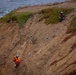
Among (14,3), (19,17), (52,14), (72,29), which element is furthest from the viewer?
(14,3)

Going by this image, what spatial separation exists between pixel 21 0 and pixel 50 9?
32.4 meters

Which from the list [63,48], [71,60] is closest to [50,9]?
[63,48]

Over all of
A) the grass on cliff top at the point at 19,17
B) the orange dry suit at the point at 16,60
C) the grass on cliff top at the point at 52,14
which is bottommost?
the orange dry suit at the point at 16,60

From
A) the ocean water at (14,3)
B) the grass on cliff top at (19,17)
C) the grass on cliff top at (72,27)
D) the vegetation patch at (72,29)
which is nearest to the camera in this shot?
the vegetation patch at (72,29)

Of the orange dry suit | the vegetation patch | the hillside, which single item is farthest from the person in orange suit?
the vegetation patch

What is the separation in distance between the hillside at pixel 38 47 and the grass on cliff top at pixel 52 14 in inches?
24.5

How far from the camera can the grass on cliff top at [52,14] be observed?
3278cm

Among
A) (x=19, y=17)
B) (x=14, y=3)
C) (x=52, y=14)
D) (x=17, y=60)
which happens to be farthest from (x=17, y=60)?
(x=14, y=3)

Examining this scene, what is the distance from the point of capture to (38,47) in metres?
30.4

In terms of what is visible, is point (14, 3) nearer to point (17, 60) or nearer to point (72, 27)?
point (17, 60)

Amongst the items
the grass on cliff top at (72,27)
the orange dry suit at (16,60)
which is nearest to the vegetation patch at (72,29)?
the grass on cliff top at (72,27)

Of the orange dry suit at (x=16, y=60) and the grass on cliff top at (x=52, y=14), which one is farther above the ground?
the grass on cliff top at (x=52, y=14)

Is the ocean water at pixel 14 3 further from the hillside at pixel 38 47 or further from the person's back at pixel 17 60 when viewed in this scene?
the person's back at pixel 17 60

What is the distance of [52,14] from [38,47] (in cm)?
498
